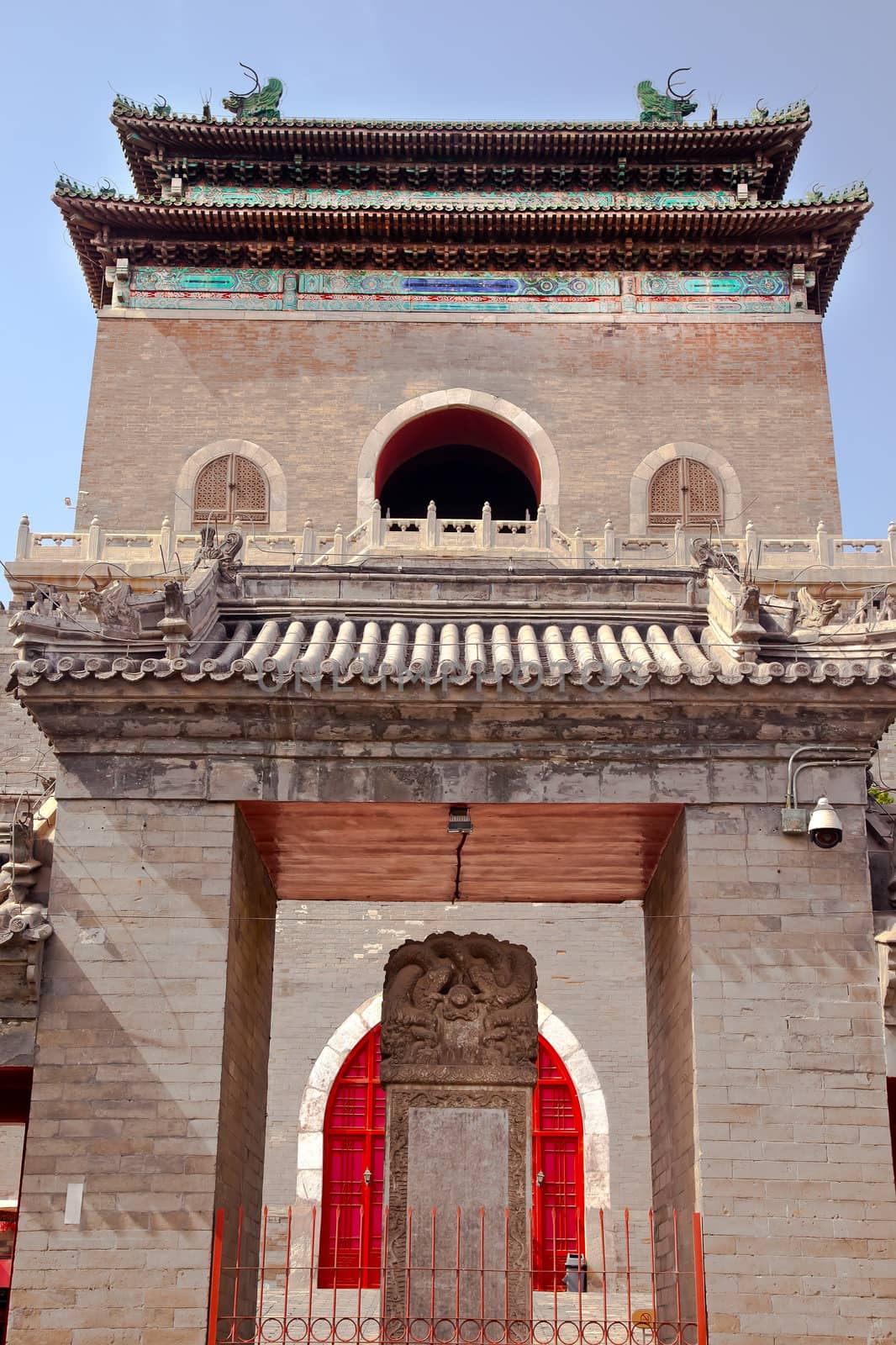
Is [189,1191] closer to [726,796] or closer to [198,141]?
[726,796]

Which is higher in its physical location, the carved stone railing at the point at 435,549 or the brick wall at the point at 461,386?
the brick wall at the point at 461,386

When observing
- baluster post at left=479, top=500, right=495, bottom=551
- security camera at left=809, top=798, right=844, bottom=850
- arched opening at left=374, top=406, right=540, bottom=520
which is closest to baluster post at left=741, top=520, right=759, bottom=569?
baluster post at left=479, top=500, right=495, bottom=551

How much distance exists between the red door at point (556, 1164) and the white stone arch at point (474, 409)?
511 inches

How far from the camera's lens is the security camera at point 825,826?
39.4 feet

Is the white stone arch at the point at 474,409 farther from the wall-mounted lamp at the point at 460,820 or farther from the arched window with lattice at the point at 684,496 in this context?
the wall-mounted lamp at the point at 460,820

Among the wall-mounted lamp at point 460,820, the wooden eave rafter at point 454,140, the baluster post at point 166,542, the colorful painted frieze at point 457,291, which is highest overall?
the wooden eave rafter at point 454,140

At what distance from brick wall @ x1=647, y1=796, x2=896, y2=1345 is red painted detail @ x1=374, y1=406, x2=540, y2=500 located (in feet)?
69.2

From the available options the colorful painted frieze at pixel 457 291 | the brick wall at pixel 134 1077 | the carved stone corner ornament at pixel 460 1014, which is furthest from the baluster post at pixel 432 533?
the brick wall at pixel 134 1077

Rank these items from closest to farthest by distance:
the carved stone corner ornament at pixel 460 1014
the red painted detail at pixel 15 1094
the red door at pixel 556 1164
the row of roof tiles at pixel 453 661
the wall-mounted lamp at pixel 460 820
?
the row of roof tiles at pixel 453 661, the wall-mounted lamp at pixel 460 820, the carved stone corner ornament at pixel 460 1014, the red painted detail at pixel 15 1094, the red door at pixel 556 1164

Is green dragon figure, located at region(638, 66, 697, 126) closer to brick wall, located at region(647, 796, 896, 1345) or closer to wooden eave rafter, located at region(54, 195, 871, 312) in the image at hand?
wooden eave rafter, located at region(54, 195, 871, 312)

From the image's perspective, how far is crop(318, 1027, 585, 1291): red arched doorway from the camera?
20.6 m

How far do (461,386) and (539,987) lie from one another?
14.9m

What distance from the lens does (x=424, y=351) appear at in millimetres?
33562

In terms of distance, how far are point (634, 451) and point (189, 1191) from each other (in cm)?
2326
